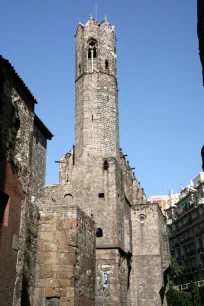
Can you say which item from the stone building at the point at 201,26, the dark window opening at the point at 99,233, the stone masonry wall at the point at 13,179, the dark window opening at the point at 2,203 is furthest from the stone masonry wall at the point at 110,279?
the stone building at the point at 201,26

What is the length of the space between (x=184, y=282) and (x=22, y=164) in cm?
4430

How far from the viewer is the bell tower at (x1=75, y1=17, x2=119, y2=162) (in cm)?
2575

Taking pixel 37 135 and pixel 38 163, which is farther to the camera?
pixel 37 135

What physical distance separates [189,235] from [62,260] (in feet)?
136

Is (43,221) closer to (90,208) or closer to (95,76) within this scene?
(90,208)

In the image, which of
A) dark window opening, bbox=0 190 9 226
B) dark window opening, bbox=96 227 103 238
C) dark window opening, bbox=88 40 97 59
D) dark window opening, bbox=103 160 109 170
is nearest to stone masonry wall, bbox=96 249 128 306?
dark window opening, bbox=96 227 103 238

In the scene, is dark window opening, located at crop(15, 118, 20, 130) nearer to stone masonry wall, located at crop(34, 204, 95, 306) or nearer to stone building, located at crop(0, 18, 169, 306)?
stone masonry wall, located at crop(34, 204, 95, 306)

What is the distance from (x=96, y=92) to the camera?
26953mm

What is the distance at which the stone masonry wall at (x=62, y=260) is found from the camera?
1225 cm

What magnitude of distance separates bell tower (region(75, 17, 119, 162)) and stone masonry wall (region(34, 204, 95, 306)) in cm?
1215

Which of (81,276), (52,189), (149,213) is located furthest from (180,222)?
(81,276)

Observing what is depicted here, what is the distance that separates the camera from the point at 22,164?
35.6ft

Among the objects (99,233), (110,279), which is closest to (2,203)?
(110,279)

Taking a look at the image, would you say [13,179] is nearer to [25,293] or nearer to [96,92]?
[25,293]
